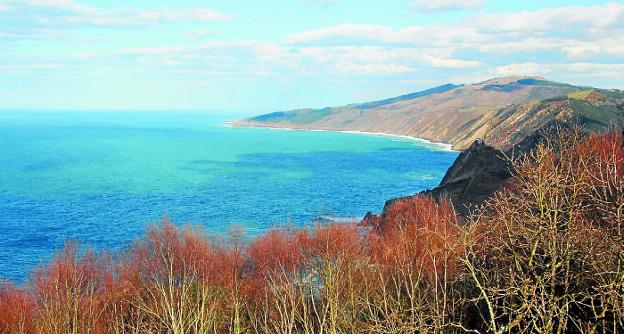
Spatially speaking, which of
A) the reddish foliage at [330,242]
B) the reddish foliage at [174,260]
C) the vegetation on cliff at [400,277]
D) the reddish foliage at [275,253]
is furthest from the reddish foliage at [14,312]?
the reddish foliage at [330,242]

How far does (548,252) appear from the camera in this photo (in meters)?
16.1

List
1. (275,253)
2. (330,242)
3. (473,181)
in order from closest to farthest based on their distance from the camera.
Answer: (330,242) < (275,253) < (473,181)

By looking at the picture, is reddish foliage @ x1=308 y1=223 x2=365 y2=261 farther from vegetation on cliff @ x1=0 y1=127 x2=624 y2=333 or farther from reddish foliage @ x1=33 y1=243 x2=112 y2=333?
reddish foliage @ x1=33 y1=243 x2=112 y2=333

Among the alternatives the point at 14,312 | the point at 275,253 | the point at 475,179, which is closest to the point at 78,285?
the point at 14,312

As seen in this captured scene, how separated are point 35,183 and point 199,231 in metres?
74.3

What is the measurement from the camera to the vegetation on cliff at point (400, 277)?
15.9 meters

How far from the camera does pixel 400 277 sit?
31344 mm

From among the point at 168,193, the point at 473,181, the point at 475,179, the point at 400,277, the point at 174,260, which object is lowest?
the point at 168,193

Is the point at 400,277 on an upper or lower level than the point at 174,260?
upper

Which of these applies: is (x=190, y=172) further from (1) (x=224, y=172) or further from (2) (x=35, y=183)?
(2) (x=35, y=183)

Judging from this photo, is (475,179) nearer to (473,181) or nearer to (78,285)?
(473,181)

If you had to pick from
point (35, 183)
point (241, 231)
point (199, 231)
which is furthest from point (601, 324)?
point (35, 183)

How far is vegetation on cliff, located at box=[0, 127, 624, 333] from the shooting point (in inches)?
624

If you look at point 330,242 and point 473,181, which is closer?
point 330,242
